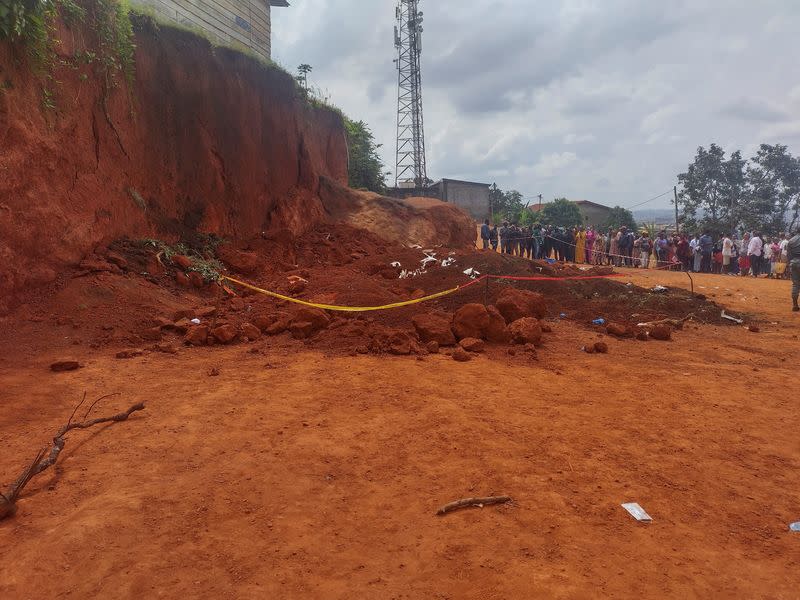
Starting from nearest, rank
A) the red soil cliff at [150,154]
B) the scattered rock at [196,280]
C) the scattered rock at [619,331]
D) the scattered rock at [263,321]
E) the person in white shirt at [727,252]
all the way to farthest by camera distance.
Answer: the red soil cliff at [150,154] → the scattered rock at [263,321] → the scattered rock at [619,331] → the scattered rock at [196,280] → the person in white shirt at [727,252]

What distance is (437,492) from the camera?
11.0 ft

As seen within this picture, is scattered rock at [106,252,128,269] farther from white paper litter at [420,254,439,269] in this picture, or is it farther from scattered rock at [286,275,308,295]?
white paper litter at [420,254,439,269]

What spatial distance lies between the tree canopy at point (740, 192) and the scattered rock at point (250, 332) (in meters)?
25.5

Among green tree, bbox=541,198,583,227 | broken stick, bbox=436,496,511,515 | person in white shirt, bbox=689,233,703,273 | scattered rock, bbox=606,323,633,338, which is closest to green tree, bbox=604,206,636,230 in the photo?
green tree, bbox=541,198,583,227

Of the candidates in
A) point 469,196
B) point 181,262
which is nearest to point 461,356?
point 181,262

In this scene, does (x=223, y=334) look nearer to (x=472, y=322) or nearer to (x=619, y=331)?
(x=472, y=322)

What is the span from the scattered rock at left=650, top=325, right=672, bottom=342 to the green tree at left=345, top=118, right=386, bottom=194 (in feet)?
58.4

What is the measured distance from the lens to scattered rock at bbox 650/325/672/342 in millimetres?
8188

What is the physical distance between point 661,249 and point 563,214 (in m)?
16.2

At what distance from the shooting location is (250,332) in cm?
748

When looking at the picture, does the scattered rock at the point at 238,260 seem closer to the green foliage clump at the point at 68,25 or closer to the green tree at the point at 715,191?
the green foliage clump at the point at 68,25

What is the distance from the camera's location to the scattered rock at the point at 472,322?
7375 millimetres

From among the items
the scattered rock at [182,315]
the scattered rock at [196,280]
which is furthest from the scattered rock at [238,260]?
the scattered rock at [182,315]

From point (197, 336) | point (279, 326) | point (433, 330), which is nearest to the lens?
point (197, 336)
